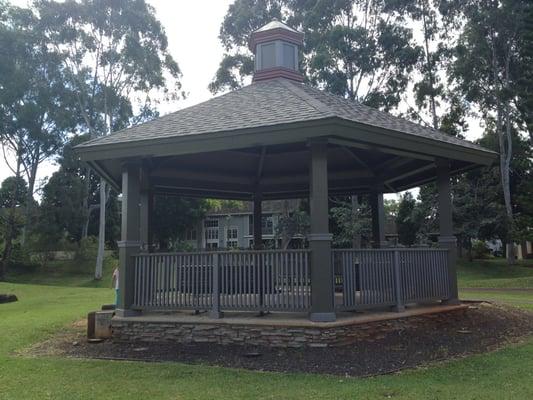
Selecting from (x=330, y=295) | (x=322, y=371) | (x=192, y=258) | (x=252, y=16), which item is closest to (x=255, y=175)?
(x=192, y=258)

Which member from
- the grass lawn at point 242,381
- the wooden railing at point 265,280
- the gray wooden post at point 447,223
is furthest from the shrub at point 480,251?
the grass lawn at point 242,381

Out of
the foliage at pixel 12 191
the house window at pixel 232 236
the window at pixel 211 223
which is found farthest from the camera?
the window at pixel 211 223

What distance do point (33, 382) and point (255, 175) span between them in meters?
7.51

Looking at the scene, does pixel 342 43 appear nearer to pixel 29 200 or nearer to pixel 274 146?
pixel 274 146

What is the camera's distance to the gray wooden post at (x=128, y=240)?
8477 millimetres

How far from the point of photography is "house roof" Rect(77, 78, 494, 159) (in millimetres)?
7672

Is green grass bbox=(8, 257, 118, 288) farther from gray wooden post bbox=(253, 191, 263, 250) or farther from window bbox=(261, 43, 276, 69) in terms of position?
window bbox=(261, 43, 276, 69)

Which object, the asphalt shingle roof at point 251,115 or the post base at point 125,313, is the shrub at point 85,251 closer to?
the asphalt shingle roof at point 251,115

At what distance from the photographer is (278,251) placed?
25.2 feet

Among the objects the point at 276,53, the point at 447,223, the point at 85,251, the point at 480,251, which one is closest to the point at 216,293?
the point at 447,223

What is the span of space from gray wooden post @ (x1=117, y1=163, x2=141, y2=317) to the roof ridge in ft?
10.7

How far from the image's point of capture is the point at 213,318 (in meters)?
7.84

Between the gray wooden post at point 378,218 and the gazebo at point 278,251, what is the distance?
1.01 metres

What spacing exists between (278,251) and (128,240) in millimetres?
2783
